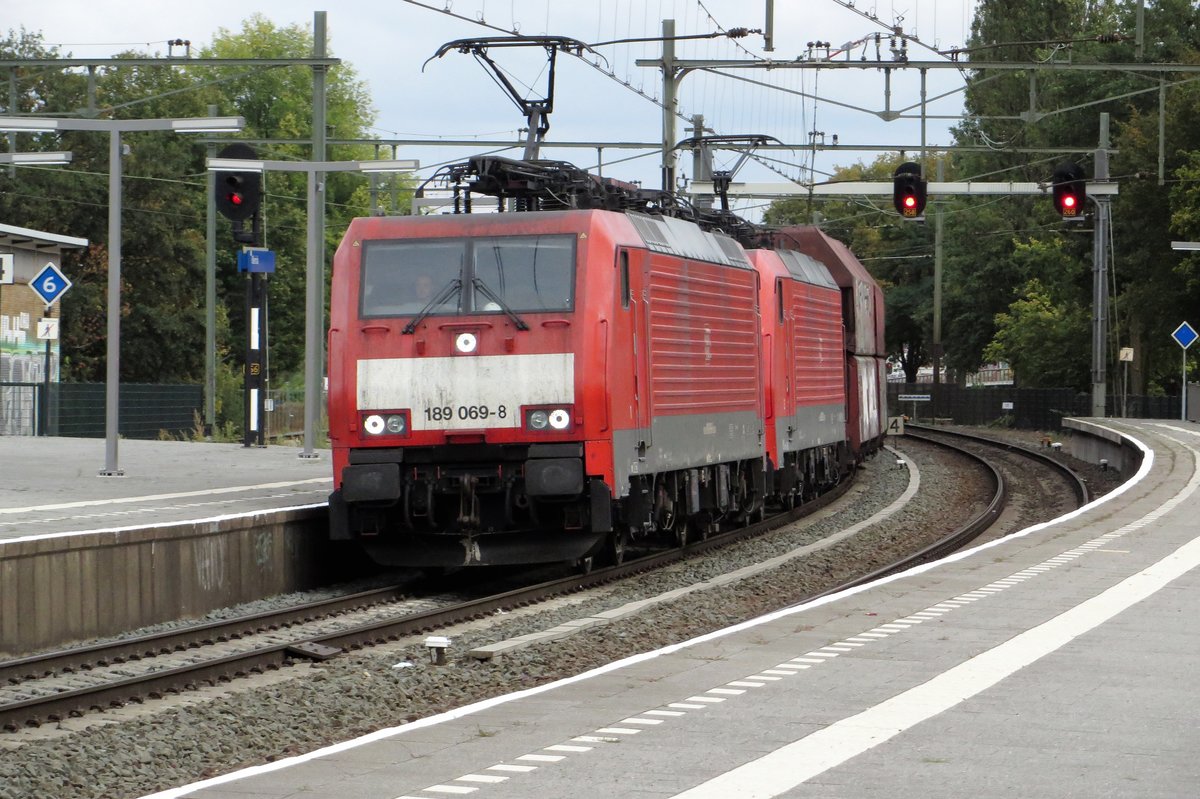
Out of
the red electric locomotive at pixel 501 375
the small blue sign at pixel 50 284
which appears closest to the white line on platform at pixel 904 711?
the red electric locomotive at pixel 501 375

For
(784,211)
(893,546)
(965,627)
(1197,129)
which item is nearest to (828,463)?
(893,546)

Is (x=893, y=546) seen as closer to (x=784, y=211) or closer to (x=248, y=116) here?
(x=248, y=116)

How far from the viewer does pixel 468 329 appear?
15.9 m

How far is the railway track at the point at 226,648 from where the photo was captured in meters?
10.3

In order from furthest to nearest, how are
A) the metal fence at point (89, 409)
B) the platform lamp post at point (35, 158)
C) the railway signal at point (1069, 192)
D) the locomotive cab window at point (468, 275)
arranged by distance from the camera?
the metal fence at point (89, 409) → the railway signal at point (1069, 192) → the platform lamp post at point (35, 158) → the locomotive cab window at point (468, 275)

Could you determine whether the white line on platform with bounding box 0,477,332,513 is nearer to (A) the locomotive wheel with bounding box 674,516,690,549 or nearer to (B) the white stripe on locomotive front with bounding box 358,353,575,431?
(B) the white stripe on locomotive front with bounding box 358,353,575,431

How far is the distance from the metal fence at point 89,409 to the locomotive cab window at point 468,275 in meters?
24.6

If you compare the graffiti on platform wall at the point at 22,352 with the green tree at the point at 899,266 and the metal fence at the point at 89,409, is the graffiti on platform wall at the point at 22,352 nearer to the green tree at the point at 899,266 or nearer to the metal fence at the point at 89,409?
the metal fence at the point at 89,409

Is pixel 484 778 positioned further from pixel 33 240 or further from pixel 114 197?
pixel 33 240

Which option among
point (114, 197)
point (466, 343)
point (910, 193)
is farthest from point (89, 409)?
point (466, 343)

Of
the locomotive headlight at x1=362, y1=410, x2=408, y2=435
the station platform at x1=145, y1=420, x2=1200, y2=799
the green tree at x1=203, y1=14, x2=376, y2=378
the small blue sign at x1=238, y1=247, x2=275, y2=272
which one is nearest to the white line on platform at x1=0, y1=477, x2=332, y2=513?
the locomotive headlight at x1=362, y1=410, x2=408, y2=435

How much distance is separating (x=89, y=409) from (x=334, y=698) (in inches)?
1339

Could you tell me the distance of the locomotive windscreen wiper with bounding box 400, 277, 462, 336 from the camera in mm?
15906

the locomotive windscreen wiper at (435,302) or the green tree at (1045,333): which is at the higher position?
the green tree at (1045,333)
